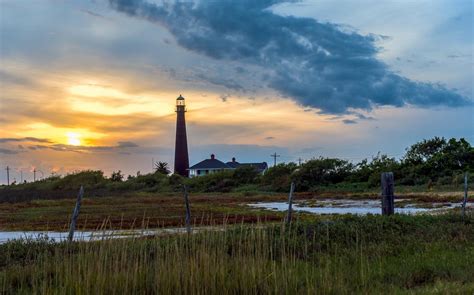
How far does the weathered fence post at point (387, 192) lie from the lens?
14.0 m

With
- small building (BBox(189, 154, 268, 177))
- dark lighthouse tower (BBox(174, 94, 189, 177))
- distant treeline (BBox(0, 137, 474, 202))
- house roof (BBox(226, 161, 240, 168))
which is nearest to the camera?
distant treeline (BBox(0, 137, 474, 202))

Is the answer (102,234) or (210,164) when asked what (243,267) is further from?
(210,164)

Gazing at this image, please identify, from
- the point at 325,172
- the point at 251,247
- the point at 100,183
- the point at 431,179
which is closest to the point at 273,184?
the point at 325,172

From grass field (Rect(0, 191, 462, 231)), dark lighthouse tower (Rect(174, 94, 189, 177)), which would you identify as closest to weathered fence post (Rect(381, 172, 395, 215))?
grass field (Rect(0, 191, 462, 231))

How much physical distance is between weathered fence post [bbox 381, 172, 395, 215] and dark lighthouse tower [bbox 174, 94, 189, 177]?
59912mm

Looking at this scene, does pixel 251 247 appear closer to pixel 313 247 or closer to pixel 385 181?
pixel 313 247

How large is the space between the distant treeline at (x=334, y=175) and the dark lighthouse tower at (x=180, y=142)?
123 inches

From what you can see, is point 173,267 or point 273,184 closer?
point 173,267

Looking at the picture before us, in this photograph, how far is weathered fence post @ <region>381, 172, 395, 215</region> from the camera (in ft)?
46.0

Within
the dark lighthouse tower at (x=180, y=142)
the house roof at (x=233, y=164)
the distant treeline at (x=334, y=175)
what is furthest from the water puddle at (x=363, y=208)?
the house roof at (x=233, y=164)

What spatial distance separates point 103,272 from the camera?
23.9 feet

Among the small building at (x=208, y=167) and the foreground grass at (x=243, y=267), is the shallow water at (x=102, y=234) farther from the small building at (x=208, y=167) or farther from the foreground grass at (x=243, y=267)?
the small building at (x=208, y=167)

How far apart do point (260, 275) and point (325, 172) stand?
165 feet

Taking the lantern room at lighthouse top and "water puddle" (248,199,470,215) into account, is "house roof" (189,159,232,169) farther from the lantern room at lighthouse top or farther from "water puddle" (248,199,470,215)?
"water puddle" (248,199,470,215)
